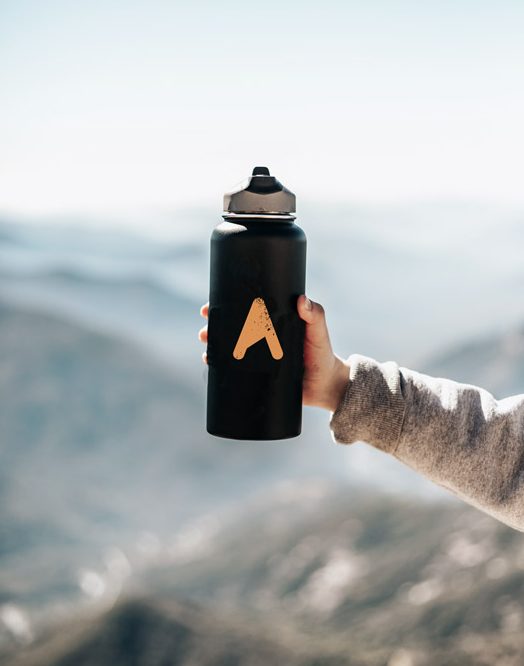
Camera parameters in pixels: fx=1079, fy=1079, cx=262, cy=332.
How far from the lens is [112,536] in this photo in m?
62.2

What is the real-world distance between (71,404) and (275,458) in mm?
14699

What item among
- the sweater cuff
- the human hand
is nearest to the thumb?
the human hand

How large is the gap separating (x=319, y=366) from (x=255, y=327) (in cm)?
25

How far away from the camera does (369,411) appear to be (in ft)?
7.83

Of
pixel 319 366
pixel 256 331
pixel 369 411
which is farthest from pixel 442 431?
pixel 256 331

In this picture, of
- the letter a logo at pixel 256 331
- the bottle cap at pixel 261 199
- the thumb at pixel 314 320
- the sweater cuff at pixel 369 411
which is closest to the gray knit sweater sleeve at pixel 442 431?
the sweater cuff at pixel 369 411

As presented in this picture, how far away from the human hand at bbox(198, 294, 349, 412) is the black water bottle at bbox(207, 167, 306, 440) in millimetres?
43

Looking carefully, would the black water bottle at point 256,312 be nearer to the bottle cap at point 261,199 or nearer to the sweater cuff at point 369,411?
the bottle cap at point 261,199

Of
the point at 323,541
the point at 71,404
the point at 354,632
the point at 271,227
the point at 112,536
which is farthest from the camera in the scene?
the point at 71,404

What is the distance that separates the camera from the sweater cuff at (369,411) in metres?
2.39

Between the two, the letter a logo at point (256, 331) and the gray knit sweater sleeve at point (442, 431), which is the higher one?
the letter a logo at point (256, 331)

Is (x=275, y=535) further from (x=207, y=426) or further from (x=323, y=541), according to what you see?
(x=207, y=426)

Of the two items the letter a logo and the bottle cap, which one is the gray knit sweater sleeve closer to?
the letter a logo

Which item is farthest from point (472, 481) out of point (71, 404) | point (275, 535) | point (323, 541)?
point (71, 404)
